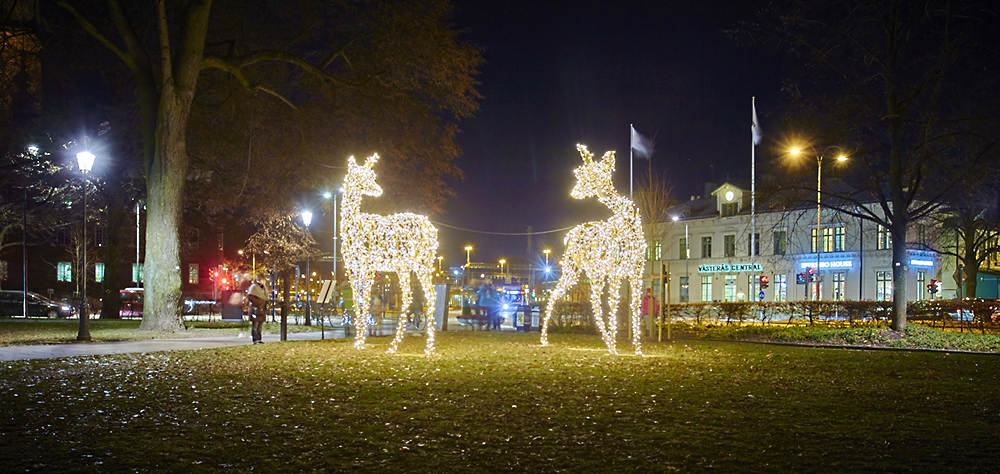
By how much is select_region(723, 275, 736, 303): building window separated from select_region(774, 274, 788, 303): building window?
10.7 ft

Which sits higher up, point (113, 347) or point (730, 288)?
point (113, 347)

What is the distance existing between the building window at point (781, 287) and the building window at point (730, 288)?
3.26 metres

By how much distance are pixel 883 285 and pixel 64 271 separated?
205 ft

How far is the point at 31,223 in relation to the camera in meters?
43.1

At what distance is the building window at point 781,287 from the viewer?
57.4m

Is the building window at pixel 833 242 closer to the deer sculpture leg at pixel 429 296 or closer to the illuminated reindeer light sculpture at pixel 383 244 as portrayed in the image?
the deer sculpture leg at pixel 429 296

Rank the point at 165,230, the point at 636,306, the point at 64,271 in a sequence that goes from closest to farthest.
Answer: the point at 636,306 < the point at 165,230 < the point at 64,271

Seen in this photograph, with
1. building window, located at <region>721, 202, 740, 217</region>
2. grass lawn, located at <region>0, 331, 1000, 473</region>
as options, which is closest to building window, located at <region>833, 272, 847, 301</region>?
building window, located at <region>721, 202, 740, 217</region>

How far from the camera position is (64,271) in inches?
2438

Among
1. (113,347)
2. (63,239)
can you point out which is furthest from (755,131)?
(63,239)

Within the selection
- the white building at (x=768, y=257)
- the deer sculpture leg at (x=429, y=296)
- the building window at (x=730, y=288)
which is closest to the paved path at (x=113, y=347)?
the deer sculpture leg at (x=429, y=296)

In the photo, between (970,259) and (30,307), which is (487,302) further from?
(970,259)

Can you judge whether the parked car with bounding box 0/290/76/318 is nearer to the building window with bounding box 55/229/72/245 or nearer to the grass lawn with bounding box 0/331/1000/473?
the building window with bounding box 55/229/72/245

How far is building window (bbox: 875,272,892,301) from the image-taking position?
52.2m
